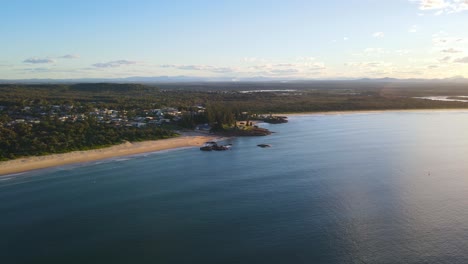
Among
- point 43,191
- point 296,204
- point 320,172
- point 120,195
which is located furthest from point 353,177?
point 43,191

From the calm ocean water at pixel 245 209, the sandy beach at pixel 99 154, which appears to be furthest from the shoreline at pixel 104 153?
the calm ocean water at pixel 245 209

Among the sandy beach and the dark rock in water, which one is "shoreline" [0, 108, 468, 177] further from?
the dark rock in water

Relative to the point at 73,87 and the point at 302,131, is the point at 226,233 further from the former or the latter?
the point at 73,87

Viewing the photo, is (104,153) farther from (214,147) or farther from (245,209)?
(245,209)

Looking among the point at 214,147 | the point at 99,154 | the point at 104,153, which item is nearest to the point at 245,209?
the point at 214,147

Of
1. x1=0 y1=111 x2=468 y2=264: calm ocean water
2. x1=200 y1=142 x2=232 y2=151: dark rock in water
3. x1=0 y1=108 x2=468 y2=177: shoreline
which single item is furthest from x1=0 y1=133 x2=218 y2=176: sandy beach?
x1=200 y1=142 x2=232 y2=151: dark rock in water

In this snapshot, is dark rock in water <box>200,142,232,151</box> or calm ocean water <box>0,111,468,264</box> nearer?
calm ocean water <box>0,111,468,264</box>
